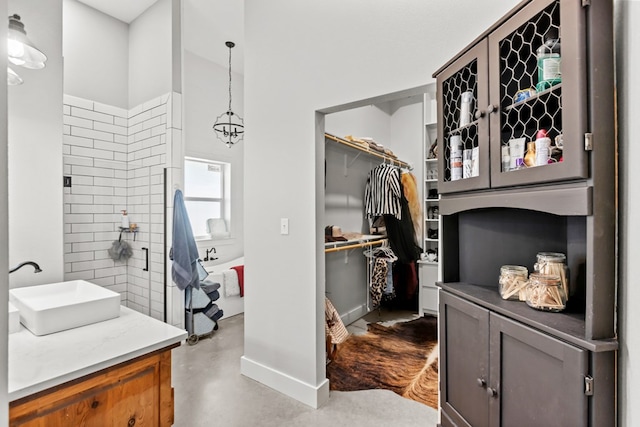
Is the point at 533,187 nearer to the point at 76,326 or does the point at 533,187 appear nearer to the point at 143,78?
the point at 76,326

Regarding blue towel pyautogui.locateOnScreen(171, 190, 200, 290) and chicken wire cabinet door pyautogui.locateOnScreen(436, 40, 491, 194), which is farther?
blue towel pyautogui.locateOnScreen(171, 190, 200, 290)

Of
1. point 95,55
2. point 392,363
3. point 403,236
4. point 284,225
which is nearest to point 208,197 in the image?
point 95,55

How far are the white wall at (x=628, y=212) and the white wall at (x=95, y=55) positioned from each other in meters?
4.03

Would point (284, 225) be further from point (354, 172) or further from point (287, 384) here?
point (354, 172)

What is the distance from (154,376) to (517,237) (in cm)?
156

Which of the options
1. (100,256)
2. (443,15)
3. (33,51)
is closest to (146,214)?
(100,256)

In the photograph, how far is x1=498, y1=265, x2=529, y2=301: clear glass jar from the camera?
3.50 ft

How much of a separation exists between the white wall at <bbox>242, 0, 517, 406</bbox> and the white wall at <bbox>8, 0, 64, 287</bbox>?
1.42 meters

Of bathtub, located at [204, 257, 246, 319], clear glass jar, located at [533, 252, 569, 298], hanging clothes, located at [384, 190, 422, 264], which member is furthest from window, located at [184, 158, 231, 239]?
clear glass jar, located at [533, 252, 569, 298]

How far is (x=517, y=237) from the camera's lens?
1228 millimetres

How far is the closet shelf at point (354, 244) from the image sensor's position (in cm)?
294

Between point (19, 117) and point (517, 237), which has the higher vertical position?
point (19, 117)

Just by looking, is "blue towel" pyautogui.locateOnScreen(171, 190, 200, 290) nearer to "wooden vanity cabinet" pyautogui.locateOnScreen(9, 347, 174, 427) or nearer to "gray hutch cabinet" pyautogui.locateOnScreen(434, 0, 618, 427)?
"wooden vanity cabinet" pyautogui.locateOnScreen(9, 347, 174, 427)

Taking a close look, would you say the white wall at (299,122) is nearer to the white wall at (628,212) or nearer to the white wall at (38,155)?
the white wall at (628,212)
